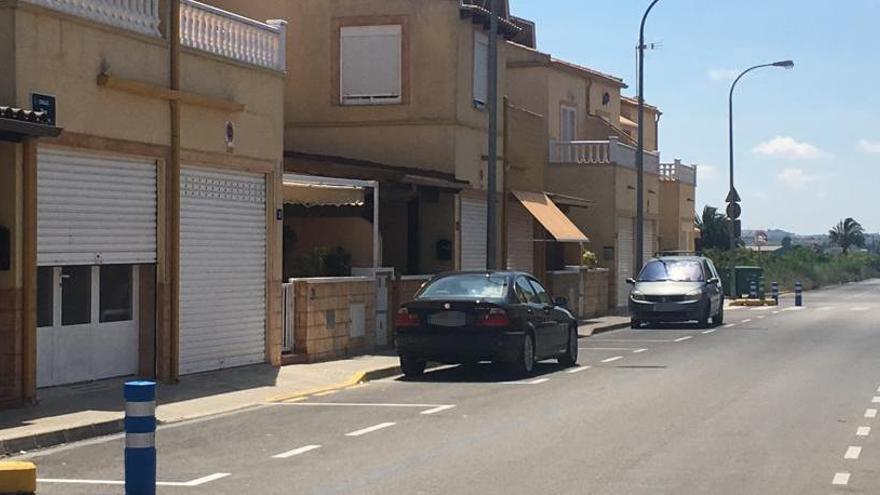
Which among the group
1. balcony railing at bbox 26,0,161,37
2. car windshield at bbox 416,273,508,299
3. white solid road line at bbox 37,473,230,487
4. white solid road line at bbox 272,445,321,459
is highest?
balcony railing at bbox 26,0,161,37

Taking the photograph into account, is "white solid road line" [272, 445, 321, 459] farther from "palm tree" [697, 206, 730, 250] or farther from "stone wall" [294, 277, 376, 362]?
"palm tree" [697, 206, 730, 250]

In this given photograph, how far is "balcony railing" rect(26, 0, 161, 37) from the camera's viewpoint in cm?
1566

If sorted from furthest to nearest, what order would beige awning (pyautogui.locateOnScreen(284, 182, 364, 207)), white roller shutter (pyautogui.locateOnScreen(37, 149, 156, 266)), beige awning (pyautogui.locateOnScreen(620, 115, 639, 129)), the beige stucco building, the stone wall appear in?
beige awning (pyautogui.locateOnScreen(620, 115, 639, 129)) < beige awning (pyautogui.locateOnScreen(284, 182, 364, 207)) < the stone wall < white roller shutter (pyautogui.locateOnScreen(37, 149, 156, 266)) < the beige stucco building

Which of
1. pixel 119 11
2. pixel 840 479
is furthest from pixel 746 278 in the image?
pixel 840 479

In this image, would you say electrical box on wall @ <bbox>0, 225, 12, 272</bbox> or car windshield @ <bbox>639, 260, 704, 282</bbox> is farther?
car windshield @ <bbox>639, 260, 704, 282</bbox>

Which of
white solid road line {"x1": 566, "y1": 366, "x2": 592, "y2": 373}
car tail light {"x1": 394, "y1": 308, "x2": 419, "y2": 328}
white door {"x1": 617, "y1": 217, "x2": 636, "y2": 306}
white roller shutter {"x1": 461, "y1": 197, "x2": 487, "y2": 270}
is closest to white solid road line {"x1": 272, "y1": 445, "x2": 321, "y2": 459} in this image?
car tail light {"x1": 394, "y1": 308, "x2": 419, "y2": 328}

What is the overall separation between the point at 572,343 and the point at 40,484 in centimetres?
1250

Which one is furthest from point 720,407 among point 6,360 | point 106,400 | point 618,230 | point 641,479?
point 618,230

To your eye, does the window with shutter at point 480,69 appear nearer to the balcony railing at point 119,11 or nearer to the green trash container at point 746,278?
the balcony railing at point 119,11

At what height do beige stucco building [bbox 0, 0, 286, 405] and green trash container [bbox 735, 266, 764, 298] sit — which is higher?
beige stucco building [bbox 0, 0, 286, 405]

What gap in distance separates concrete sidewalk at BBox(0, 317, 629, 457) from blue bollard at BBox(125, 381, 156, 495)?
3.51m

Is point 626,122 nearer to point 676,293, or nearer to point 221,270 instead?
point 676,293

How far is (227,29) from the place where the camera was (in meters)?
19.2

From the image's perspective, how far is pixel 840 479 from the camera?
1055 cm
